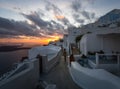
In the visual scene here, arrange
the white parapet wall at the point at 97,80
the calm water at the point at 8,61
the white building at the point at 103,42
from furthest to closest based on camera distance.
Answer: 1. the calm water at the point at 8,61
2. the white building at the point at 103,42
3. the white parapet wall at the point at 97,80

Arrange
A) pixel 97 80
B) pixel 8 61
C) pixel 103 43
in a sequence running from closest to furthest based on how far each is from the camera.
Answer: pixel 97 80 → pixel 103 43 → pixel 8 61

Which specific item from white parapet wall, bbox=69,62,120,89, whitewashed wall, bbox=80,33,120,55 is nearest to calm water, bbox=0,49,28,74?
whitewashed wall, bbox=80,33,120,55

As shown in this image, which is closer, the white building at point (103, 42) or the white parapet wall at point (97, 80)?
the white parapet wall at point (97, 80)

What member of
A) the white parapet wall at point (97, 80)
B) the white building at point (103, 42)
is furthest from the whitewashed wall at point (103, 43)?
the white parapet wall at point (97, 80)

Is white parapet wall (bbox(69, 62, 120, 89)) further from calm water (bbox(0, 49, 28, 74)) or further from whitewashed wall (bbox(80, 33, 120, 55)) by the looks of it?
calm water (bbox(0, 49, 28, 74))

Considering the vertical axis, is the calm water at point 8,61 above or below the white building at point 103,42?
below

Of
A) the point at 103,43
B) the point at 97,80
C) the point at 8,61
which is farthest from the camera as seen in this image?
the point at 8,61

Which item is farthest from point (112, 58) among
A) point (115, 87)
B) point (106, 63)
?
point (115, 87)

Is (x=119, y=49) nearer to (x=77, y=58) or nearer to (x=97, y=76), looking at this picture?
(x=77, y=58)

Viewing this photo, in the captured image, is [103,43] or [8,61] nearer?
[103,43]

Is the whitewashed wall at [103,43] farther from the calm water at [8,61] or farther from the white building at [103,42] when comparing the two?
the calm water at [8,61]

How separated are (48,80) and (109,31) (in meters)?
6.34

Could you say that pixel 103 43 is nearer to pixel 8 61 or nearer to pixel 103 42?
pixel 103 42

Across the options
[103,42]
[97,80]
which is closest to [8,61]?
[103,42]
